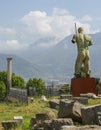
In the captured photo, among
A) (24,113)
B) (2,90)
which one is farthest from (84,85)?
(2,90)

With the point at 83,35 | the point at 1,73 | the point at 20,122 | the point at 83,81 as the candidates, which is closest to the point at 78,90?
the point at 83,81

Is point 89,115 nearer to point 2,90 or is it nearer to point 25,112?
point 25,112

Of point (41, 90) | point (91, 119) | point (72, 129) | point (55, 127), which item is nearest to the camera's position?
point (72, 129)

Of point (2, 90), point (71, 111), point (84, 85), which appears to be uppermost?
point (2, 90)

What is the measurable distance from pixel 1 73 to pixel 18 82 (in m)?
2.15

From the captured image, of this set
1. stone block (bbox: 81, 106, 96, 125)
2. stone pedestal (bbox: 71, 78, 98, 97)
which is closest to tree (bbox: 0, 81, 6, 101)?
stone pedestal (bbox: 71, 78, 98, 97)

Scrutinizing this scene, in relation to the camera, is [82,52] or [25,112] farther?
[82,52]

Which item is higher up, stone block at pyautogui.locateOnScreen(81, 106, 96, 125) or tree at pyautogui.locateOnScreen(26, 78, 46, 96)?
tree at pyautogui.locateOnScreen(26, 78, 46, 96)

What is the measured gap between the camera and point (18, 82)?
48656 mm

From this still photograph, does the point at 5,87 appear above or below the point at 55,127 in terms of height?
above

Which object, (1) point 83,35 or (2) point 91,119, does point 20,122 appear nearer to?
(2) point 91,119

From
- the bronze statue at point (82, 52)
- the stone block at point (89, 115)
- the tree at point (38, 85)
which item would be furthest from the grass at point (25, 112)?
the tree at point (38, 85)

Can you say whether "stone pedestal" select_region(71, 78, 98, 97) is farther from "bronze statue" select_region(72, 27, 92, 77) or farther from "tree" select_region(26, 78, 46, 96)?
"tree" select_region(26, 78, 46, 96)

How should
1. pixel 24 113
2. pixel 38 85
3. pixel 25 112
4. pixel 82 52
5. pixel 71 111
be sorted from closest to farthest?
pixel 71 111 → pixel 24 113 → pixel 25 112 → pixel 82 52 → pixel 38 85
